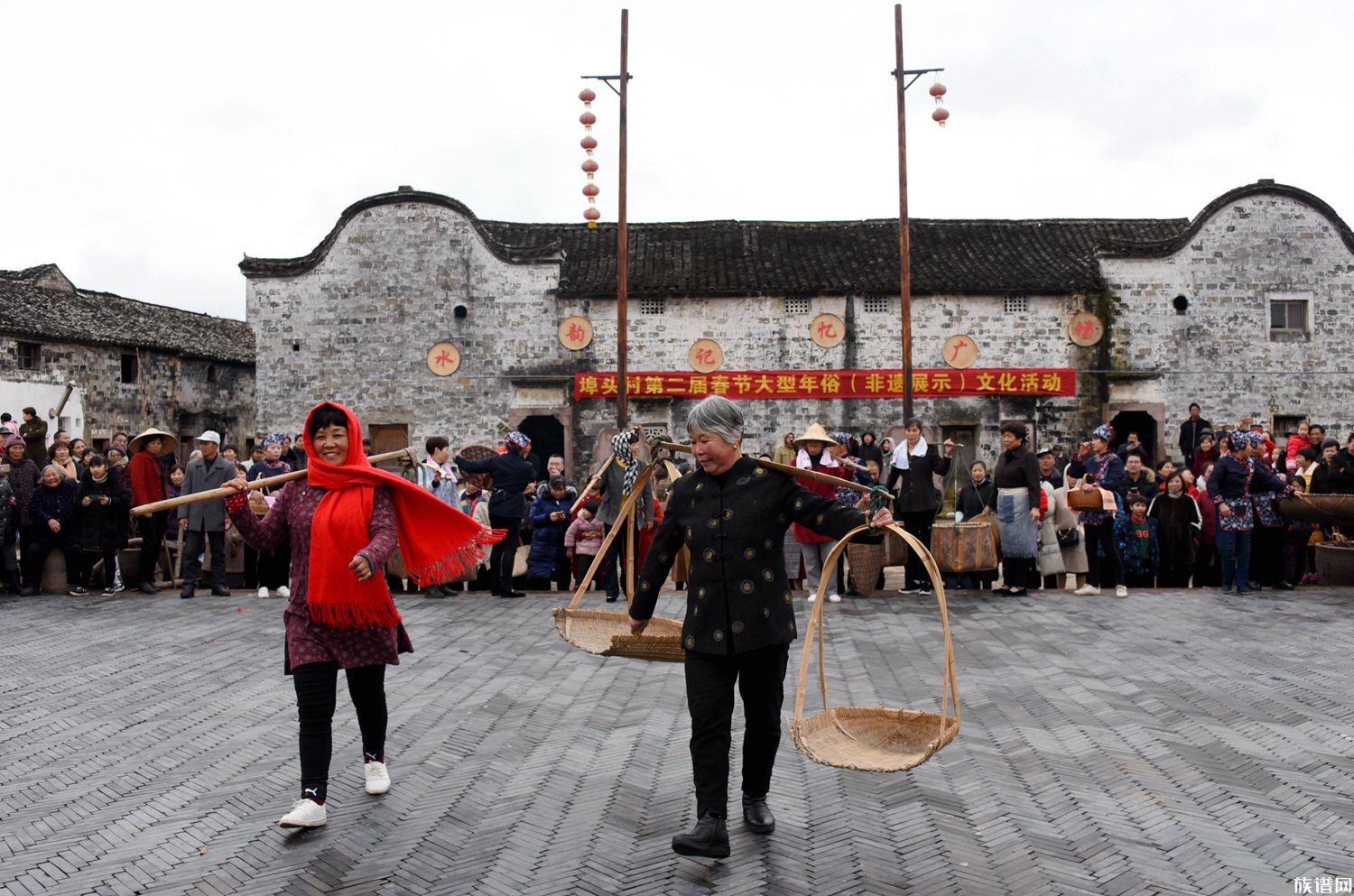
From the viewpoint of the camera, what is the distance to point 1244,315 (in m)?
26.4

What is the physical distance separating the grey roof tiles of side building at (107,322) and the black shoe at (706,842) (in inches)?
1238

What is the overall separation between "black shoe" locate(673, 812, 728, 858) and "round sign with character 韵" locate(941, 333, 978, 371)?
23.6 m

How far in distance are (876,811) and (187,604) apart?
8.81 metres

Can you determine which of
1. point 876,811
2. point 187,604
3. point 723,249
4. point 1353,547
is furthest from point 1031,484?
point 723,249

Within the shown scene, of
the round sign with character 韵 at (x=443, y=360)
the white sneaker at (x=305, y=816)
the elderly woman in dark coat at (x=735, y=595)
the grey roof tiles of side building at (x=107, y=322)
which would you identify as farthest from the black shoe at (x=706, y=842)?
the grey roof tiles of side building at (x=107, y=322)

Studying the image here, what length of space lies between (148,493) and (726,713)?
10168mm

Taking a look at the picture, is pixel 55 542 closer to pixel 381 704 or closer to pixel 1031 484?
pixel 381 704

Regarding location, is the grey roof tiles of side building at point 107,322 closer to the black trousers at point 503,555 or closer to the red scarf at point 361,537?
the black trousers at point 503,555

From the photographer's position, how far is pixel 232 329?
135 feet

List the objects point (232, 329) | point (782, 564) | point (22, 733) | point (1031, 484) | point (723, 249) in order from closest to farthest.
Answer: point (782, 564), point (22, 733), point (1031, 484), point (723, 249), point (232, 329)

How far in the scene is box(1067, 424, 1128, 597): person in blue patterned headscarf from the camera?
11.4 meters

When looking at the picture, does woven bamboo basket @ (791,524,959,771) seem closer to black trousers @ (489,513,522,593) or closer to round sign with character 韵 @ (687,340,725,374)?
black trousers @ (489,513,522,593)

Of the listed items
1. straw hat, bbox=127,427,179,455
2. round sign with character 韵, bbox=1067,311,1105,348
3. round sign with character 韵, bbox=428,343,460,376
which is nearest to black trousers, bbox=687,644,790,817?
straw hat, bbox=127,427,179,455

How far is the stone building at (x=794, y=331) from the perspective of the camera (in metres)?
26.1
